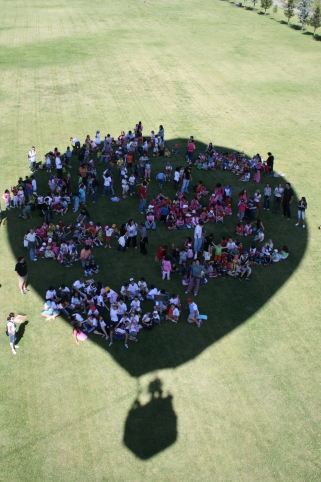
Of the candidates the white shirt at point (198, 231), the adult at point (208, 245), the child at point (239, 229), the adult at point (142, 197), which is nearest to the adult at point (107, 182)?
the adult at point (142, 197)

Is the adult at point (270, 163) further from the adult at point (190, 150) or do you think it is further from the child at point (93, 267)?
the child at point (93, 267)

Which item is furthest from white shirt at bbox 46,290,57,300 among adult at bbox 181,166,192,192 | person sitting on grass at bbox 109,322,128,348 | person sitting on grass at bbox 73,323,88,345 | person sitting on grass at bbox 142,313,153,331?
adult at bbox 181,166,192,192

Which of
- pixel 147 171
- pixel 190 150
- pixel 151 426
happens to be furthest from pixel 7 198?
pixel 151 426

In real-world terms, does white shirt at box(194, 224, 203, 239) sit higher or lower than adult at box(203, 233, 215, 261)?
higher

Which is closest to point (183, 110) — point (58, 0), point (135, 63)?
point (135, 63)

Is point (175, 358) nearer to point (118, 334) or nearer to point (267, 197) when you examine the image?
point (118, 334)

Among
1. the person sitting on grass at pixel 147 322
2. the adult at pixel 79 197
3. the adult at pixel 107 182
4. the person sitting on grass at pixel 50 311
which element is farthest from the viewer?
the adult at pixel 107 182

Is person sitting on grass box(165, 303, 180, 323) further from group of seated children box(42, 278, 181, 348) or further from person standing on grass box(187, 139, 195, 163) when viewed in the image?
person standing on grass box(187, 139, 195, 163)
